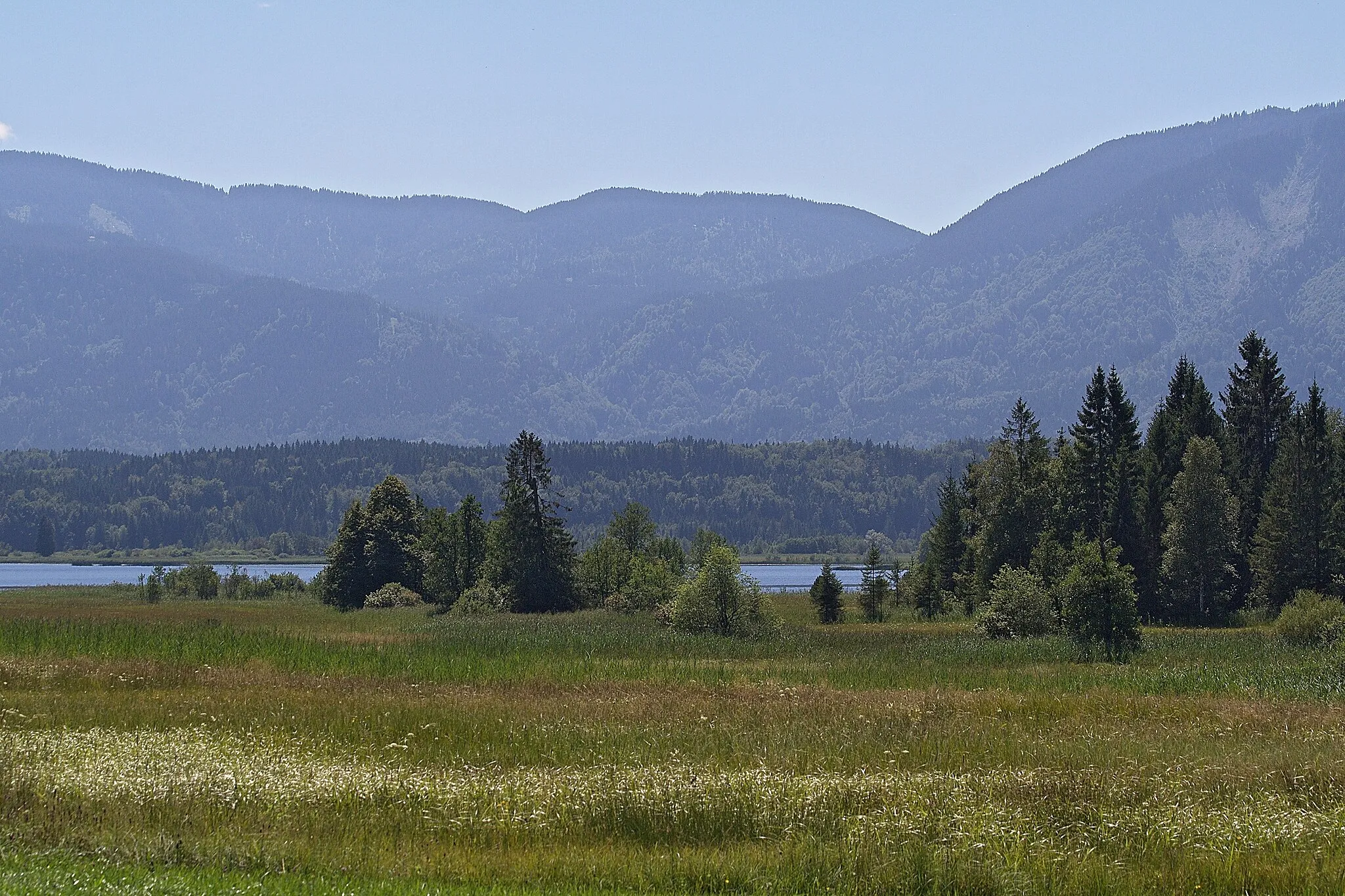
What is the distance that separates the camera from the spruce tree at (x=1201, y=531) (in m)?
84.8

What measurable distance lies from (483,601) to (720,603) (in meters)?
23.4

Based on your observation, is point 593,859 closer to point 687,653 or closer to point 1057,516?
point 687,653

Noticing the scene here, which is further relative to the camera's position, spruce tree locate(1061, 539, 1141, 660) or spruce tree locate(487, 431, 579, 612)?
spruce tree locate(487, 431, 579, 612)

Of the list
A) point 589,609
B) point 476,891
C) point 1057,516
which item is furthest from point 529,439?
point 476,891

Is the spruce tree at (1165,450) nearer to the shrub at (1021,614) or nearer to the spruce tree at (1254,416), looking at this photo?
the spruce tree at (1254,416)

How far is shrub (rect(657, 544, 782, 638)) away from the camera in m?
72.6

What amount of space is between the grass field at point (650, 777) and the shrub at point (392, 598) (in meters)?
48.5

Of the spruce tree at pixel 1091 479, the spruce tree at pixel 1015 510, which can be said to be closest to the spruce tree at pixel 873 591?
the spruce tree at pixel 1015 510

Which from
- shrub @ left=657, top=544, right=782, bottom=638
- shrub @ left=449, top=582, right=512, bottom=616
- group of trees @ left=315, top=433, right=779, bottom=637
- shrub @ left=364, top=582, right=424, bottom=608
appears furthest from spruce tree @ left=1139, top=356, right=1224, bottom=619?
shrub @ left=364, top=582, right=424, bottom=608

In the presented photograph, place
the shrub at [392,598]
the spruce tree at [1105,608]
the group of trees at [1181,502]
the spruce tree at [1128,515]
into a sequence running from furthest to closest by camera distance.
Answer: the shrub at [392,598] < the spruce tree at [1128,515] < the group of trees at [1181,502] < the spruce tree at [1105,608]

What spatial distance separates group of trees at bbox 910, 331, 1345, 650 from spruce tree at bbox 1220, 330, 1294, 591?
11cm

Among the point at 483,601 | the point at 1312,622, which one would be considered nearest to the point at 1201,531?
the point at 1312,622

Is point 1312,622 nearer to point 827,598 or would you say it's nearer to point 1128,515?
point 1128,515

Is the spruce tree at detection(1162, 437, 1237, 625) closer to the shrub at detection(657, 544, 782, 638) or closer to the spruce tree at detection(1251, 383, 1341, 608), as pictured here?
the spruce tree at detection(1251, 383, 1341, 608)
